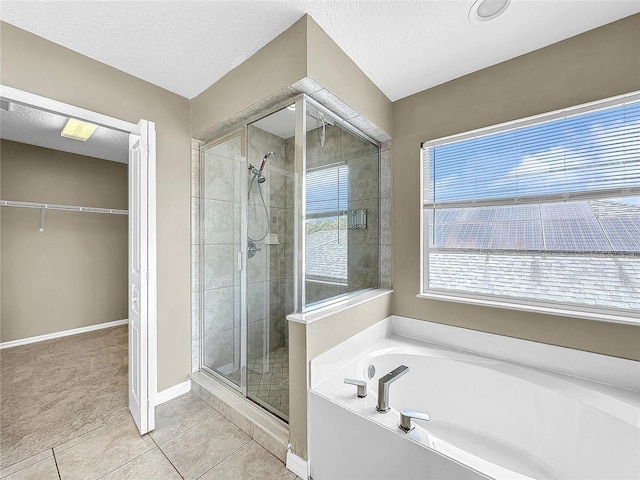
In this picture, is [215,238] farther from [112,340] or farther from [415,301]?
[112,340]

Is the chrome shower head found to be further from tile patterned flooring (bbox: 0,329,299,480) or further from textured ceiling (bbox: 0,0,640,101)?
tile patterned flooring (bbox: 0,329,299,480)

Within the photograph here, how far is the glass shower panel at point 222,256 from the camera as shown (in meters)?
2.28

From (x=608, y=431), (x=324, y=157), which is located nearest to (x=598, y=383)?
(x=608, y=431)

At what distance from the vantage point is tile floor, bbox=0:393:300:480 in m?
1.50

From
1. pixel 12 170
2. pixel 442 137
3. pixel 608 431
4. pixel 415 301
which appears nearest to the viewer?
pixel 608 431

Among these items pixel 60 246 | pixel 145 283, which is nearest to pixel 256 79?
pixel 145 283

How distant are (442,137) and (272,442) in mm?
2431

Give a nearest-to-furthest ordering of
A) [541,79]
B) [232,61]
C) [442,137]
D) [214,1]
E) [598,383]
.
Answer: [214,1], [598,383], [541,79], [232,61], [442,137]

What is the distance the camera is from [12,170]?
11.0ft

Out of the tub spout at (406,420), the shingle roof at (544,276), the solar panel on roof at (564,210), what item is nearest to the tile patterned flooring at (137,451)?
the tub spout at (406,420)

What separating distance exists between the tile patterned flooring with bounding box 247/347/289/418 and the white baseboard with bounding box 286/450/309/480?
284 millimetres

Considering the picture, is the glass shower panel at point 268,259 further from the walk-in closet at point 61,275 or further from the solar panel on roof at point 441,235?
the solar panel on roof at point 441,235

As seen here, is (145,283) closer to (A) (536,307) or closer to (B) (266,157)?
(B) (266,157)

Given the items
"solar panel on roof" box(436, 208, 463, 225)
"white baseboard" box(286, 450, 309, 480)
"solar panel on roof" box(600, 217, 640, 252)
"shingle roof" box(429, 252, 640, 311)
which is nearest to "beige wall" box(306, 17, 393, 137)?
"solar panel on roof" box(436, 208, 463, 225)
